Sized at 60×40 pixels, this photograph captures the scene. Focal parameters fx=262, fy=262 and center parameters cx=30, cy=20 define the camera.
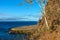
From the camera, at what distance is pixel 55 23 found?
2356cm

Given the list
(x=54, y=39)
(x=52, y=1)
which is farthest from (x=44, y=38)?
(x=52, y=1)

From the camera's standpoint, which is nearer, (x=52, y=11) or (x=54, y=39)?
(x=54, y=39)

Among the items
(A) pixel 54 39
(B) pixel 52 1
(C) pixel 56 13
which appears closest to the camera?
(A) pixel 54 39

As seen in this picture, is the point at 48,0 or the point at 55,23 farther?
the point at 48,0

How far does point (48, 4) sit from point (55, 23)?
7.71 ft

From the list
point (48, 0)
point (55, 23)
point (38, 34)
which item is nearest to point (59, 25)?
point (55, 23)

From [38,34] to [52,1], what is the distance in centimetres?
343

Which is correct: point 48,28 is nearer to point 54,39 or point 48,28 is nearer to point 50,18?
point 50,18

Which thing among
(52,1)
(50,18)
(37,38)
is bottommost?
(37,38)

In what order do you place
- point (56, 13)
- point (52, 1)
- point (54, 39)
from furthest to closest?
point (52, 1)
point (56, 13)
point (54, 39)

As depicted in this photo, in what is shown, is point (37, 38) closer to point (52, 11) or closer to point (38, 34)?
point (38, 34)

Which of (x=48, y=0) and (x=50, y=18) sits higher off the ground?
(x=48, y=0)

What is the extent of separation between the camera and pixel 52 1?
24.6 m

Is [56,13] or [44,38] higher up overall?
[56,13]
